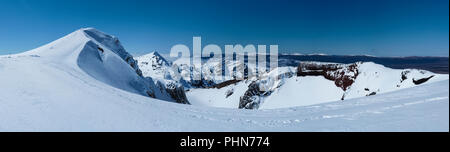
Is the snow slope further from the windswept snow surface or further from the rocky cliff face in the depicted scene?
the rocky cliff face

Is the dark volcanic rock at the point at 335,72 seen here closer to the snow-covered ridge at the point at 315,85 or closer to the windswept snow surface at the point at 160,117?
the snow-covered ridge at the point at 315,85

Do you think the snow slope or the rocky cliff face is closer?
the snow slope

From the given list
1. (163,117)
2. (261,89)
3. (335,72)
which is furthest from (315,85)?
(163,117)

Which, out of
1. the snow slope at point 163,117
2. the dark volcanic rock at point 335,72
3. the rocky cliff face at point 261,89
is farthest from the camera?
the rocky cliff face at point 261,89

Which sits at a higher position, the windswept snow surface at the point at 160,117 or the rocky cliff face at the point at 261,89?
the windswept snow surface at the point at 160,117

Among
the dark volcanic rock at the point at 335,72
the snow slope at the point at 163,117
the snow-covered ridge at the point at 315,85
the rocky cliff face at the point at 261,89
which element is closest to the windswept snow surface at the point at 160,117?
the snow slope at the point at 163,117

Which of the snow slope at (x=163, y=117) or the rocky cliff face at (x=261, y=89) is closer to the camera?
the snow slope at (x=163, y=117)

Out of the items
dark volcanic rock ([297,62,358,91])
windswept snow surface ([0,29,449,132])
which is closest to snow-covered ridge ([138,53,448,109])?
dark volcanic rock ([297,62,358,91])

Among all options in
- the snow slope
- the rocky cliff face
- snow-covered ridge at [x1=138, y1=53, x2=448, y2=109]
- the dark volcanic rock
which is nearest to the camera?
Answer: the snow slope

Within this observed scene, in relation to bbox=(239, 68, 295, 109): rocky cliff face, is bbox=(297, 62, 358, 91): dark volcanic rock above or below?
above

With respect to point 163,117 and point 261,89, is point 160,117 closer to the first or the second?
point 163,117

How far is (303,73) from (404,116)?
6406 cm
